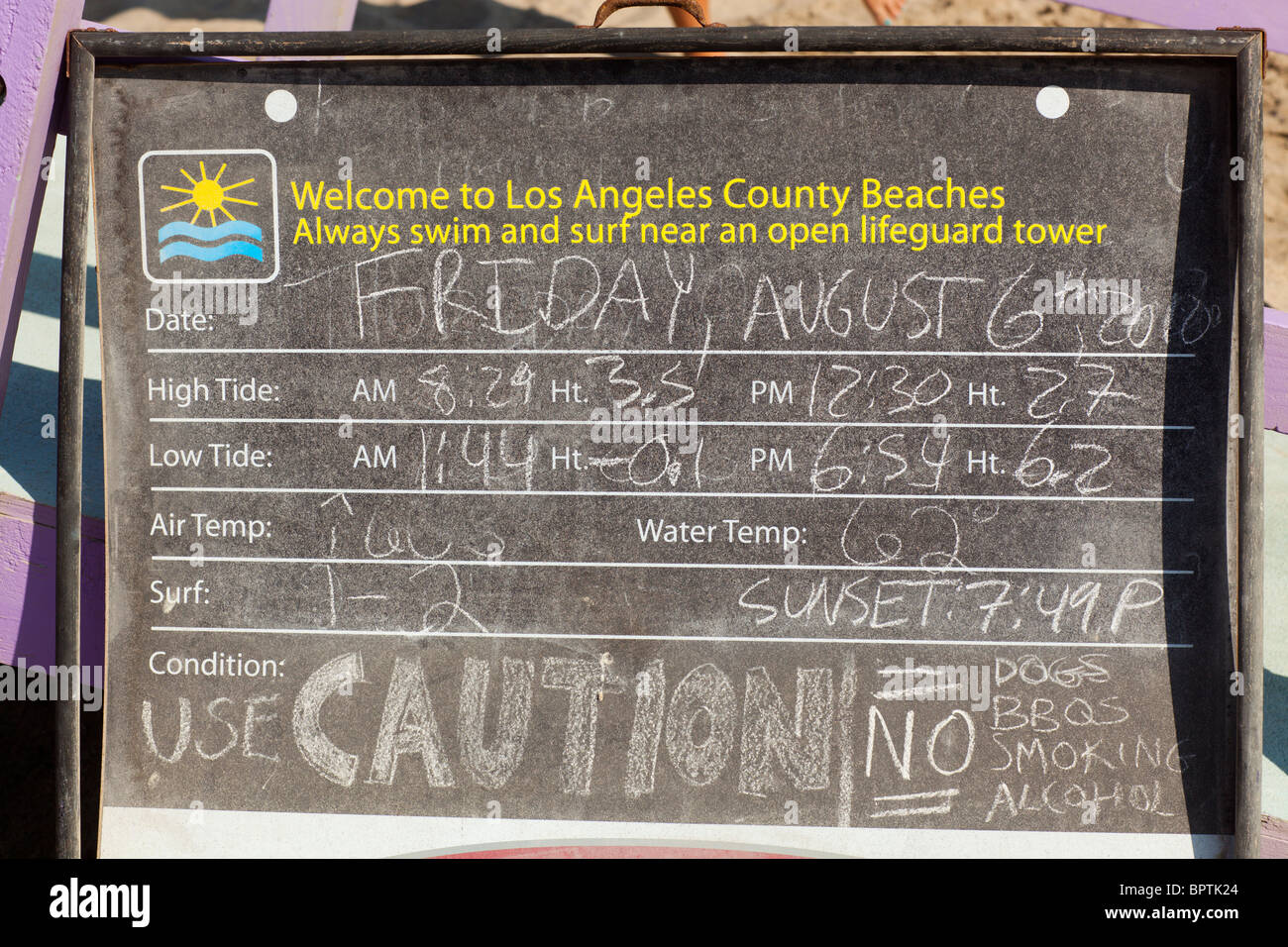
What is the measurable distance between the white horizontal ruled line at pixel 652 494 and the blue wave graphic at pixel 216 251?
16.9 inches

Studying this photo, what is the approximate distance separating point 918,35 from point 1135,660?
1178mm

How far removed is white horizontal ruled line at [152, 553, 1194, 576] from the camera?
5.23 feet

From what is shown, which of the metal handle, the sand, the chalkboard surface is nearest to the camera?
the chalkboard surface

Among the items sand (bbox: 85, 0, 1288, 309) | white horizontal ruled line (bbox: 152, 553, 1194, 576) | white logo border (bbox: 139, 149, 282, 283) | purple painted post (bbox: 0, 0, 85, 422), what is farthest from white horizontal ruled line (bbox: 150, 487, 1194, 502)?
sand (bbox: 85, 0, 1288, 309)

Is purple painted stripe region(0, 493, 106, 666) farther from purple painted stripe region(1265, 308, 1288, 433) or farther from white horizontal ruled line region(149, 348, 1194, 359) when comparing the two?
purple painted stripe region(1265, 308, 1288, 433)

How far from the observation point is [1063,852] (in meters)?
1.62

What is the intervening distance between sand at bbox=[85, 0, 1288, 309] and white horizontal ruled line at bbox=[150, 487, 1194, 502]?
99.3 inches

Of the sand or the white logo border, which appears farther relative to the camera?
the sand

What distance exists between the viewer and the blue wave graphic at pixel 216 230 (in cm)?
161

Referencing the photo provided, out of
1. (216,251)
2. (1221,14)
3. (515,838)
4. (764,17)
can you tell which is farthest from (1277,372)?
(764,17)

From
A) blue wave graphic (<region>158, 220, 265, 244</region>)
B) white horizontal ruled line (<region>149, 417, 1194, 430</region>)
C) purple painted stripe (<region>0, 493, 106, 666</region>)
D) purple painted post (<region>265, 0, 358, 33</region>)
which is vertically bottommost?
purple painted stripe (<region>0, 493, 106, 666</region>)
